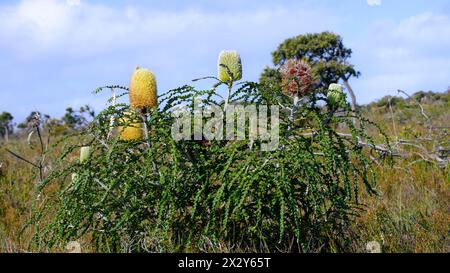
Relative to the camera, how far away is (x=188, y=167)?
9.71ft

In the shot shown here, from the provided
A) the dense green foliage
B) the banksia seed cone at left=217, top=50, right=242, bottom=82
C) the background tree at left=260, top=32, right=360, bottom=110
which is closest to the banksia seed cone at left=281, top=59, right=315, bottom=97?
the dense green foliage

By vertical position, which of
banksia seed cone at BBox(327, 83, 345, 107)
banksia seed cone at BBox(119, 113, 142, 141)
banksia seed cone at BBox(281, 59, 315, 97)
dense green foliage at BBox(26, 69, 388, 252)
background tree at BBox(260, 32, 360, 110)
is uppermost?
background tree at BBox(260, 32, 360, 110)

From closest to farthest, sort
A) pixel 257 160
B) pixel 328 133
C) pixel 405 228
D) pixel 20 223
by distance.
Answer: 1. pixel 257 160
2. pixel 328 133
3. pixel 405 228
4. pixel 20 223

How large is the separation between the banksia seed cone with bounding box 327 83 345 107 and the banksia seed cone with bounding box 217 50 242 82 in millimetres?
521

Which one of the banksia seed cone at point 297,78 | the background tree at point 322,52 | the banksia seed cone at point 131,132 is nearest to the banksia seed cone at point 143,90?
the banksia seed cone at point 131,132

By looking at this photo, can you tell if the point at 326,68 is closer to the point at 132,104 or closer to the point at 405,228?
the point at 405,228

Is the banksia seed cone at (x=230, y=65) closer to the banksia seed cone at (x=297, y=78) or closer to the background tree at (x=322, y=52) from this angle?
the banksia seed cone at (x=297, y=78)

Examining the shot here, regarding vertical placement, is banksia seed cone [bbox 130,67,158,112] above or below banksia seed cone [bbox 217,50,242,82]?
below

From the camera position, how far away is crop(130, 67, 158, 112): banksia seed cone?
114 inches

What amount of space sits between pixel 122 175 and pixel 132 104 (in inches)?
14.7

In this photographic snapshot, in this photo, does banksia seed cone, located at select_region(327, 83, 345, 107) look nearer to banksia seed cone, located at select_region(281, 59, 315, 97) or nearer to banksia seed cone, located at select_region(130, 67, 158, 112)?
banksia seed cone, located at select_region(281, 59, 315, 97)

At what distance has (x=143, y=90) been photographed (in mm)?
2906

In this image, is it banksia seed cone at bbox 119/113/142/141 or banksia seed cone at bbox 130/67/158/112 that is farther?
banksia seed cone at bbox 119/113/142/141

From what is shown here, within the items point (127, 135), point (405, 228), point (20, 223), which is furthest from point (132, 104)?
point (20, 223)
